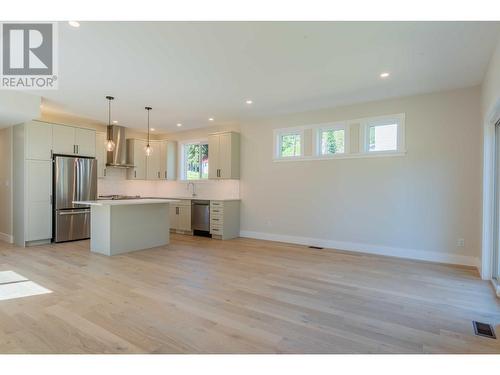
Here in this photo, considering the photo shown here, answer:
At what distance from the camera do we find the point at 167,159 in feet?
27.0

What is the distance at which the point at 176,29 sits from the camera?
2914 millimetres

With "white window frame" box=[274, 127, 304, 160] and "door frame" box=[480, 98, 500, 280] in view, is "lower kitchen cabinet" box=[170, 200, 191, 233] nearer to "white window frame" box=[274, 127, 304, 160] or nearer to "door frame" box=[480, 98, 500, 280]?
"white window frame" box=[274, 127, 304, 160]

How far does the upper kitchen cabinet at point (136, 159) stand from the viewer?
309 inches

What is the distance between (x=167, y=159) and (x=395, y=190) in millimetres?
5951

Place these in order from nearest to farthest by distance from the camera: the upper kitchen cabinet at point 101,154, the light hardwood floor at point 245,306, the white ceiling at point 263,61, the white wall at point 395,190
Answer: the light hardwood floor at point 245,306
the white ceiling at point 263,61
the white wall at point 395,190
the upper kitchen cabinet at point 101,154

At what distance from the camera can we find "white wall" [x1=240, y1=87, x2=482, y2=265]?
14.9 feet

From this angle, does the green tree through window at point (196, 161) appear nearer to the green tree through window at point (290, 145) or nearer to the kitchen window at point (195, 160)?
the kitchen window at point (195, 160)

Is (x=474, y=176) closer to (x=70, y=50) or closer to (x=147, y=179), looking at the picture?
(x=70, y=50)

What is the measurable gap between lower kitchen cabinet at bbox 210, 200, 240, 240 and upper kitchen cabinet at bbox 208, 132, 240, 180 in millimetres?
→ 714

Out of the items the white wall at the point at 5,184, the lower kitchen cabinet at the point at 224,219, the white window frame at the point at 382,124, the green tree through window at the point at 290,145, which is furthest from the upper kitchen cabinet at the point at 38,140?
the white window frame at the point at 382,124
